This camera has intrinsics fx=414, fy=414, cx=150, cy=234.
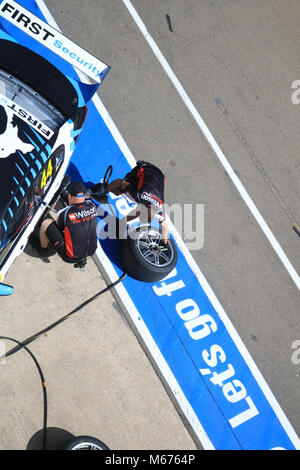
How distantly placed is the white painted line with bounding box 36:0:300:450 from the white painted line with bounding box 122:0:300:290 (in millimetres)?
1614

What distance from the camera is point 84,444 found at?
16.0 ft

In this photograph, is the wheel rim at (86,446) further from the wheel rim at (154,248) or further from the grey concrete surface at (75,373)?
the wheel rim at (154,248)

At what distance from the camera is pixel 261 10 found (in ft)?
31.1

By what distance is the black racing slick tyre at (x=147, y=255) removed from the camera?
19.5 feet

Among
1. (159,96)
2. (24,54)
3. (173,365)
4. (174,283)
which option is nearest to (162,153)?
(159,96)

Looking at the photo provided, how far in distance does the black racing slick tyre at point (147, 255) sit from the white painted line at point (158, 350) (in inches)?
14.6

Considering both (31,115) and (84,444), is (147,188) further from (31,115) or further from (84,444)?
(84,444)

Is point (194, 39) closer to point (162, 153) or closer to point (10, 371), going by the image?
point (162, 153)

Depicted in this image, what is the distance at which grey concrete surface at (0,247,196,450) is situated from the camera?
523 centimetres

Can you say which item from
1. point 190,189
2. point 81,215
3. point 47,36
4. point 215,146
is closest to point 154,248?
point 81,215

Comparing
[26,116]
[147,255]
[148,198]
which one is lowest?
[147,255]

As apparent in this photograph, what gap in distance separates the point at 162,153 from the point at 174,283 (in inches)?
93.3

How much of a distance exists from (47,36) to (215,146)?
12.2 feet

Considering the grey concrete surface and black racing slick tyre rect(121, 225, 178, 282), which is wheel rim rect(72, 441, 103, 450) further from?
black racing slick tyre rect(121, 225, 178, 282)
